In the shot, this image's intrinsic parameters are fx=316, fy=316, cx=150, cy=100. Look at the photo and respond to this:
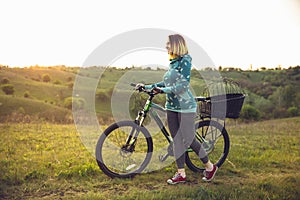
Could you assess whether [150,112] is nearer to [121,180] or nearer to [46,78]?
[121,180]

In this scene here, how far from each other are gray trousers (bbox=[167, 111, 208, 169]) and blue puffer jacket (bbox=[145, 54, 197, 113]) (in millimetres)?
77

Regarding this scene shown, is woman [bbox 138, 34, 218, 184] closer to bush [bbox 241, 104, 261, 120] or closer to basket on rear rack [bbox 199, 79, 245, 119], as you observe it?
basket on rear rack [bbox 199, 79, 245, 119]

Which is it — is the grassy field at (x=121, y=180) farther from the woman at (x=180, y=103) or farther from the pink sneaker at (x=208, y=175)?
the woman at (x=180, y=103)

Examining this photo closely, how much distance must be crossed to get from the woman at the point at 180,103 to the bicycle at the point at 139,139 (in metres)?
0.17

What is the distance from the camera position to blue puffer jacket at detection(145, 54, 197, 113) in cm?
311

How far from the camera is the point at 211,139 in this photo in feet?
12.9

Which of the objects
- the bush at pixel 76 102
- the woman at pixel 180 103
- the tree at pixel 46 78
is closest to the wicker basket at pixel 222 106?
the woman at pixel 180 103

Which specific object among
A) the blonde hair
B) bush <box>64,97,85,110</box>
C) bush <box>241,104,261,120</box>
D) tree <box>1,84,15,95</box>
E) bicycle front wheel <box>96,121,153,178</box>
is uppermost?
the blonde hair

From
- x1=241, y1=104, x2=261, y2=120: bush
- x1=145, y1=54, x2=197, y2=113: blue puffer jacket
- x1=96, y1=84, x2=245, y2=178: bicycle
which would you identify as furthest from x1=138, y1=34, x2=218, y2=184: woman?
x1=241, y1=104, x2=261, y2=120: bush

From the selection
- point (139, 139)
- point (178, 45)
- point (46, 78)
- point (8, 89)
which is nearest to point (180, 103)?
point (178, 45)

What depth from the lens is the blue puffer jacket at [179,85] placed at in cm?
311

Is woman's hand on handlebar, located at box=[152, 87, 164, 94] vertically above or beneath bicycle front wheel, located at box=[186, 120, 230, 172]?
above

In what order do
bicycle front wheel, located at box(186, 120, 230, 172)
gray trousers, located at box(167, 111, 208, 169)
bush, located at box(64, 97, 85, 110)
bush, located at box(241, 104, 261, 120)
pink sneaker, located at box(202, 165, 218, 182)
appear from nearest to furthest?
gray trousers, located at box(167, 111, 208, 169) → pink sneaker, located at box(202, 165, 218, 182) → bicycle front wheel, located at box(186, 120, 230, 172) → bush, located at box(64, 97, 85, 110) → bush, located at box(241, 104, 261, 120)

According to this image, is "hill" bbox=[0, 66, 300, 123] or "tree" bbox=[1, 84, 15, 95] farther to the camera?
"tree" bbox=[1, 84, 15, 95]
